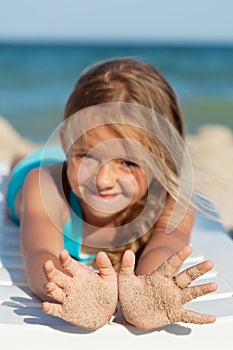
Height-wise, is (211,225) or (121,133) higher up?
(121,133)

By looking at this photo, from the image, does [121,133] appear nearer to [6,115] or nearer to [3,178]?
[3,178]

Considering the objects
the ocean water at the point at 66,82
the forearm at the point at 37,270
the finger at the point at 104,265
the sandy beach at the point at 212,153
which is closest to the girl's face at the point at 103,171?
the forearm at the point at 37,270

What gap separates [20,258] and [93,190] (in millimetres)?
388

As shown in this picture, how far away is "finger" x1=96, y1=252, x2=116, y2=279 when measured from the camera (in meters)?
1.40

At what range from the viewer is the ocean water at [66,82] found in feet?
38.6

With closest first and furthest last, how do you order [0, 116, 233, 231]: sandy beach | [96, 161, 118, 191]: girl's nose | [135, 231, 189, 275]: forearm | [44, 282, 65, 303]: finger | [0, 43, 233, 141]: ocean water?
[44, 282, 65, 303]: finger
[135, 231, 189, 275]: forearm
[96, 161, 118, 191]: girl's nose
[0, 116, 233, 231]: sandy beach
[0, 43, 233, 141]: ocean water

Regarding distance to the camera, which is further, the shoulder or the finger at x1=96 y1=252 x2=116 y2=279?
the shoulder

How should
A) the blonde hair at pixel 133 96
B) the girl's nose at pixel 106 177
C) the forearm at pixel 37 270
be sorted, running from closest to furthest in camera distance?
1. the forearm at pixel 37 270
2. the girl's nose at pixel 106 177
3. the blonde hair at pixel 133 96

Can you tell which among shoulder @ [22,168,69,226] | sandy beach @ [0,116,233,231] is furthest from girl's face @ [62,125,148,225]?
sandy beach @ [0,116,233,231]

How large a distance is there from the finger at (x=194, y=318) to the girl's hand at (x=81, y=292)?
0.18 meters

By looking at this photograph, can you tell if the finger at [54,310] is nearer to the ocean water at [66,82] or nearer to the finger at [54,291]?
the finger at [54,291]

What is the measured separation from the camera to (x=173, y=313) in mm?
1426

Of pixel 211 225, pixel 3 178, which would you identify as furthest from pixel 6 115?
pixel 211 225

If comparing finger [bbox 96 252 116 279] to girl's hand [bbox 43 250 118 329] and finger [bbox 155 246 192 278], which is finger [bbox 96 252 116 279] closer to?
girl's hand [bbox 43 250 118 329]
